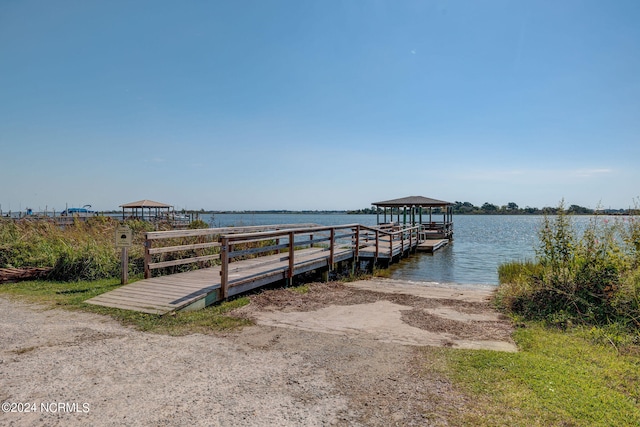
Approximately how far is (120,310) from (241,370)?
328 cm

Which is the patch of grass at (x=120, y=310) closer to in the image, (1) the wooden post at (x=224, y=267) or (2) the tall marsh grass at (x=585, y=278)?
(1) the wooden post at (x=224, y=267)

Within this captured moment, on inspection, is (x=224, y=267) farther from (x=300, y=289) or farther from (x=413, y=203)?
(x=413, y=203)

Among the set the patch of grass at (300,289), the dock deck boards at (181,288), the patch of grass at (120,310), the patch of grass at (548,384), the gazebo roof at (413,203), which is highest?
the gazebo roof at (413,203)

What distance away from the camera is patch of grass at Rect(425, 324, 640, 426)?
3008 millimetres

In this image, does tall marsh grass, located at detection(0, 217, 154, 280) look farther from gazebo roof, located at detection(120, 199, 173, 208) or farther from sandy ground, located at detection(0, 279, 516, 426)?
gazebo roof, located at detection(120, 199, 173, 208)

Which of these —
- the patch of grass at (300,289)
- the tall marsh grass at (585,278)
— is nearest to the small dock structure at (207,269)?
the patch of grass at (300,289)

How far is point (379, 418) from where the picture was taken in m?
3.03

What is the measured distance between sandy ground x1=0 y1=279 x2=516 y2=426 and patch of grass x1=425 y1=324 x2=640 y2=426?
0.23 metres

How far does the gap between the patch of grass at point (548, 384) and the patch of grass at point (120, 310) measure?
10.5 ft

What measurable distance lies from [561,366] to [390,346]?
1849 mm

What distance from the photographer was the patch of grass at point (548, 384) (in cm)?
301

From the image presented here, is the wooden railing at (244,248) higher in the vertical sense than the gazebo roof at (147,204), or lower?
lower

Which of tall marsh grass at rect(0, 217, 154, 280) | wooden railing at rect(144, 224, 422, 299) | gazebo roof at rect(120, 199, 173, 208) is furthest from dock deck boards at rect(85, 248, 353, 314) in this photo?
gazebo roof at rect(120, 199, 173, 208)

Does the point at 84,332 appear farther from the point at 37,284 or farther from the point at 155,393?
the point at 37,284
